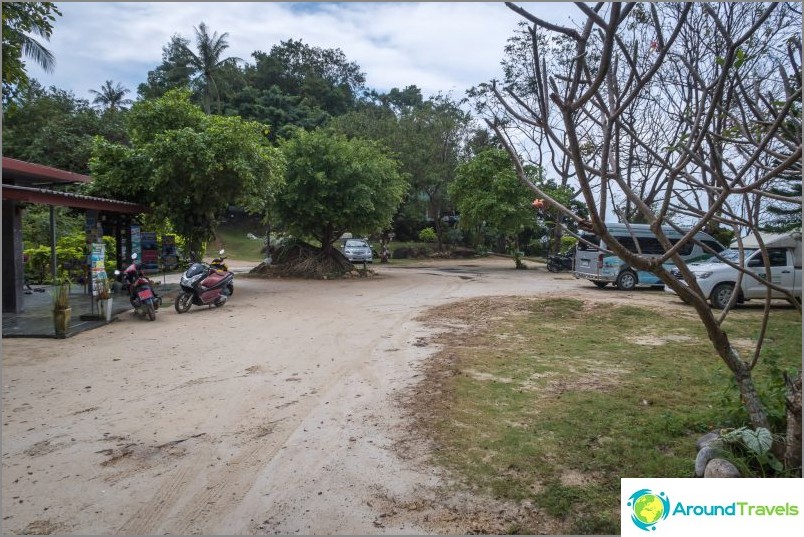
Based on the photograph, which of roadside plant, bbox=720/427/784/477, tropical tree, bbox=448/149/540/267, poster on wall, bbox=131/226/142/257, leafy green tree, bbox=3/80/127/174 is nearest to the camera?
roadside plant, bbox=720/427/784/477

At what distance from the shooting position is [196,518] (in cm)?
328

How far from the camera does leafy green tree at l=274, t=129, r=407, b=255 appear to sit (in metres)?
19.1

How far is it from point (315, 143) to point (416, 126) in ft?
51.5

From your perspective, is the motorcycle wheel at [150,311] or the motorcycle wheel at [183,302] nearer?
the motorcycle wheel at [150,311]

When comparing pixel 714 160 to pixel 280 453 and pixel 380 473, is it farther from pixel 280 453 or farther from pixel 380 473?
pixel 280 453

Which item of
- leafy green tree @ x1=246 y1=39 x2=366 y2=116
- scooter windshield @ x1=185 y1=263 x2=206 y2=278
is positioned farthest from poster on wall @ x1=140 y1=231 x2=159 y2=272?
leafy green tree @ x1=246 y1=39 x2=366 y2=116

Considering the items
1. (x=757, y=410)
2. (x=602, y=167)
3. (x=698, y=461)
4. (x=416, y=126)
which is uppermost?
(x=416, y=126)

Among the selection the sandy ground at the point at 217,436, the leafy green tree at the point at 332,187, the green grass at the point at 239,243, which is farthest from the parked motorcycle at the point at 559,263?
the green grass at the point at 239,243

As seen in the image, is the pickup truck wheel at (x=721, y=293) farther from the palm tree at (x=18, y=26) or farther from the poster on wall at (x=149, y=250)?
the poster on wall at (x=149, y=250)

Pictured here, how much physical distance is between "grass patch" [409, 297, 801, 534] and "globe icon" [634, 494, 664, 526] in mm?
285

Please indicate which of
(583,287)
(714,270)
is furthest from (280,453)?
(583,287)

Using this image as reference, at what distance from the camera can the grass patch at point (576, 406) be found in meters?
3.64

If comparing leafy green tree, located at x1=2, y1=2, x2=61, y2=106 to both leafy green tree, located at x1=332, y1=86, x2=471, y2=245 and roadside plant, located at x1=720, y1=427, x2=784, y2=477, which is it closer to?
roadside plant, located at x1=720, y1=427, x2=784, y2=477

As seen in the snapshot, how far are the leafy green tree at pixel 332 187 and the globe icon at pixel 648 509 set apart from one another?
1663cm
